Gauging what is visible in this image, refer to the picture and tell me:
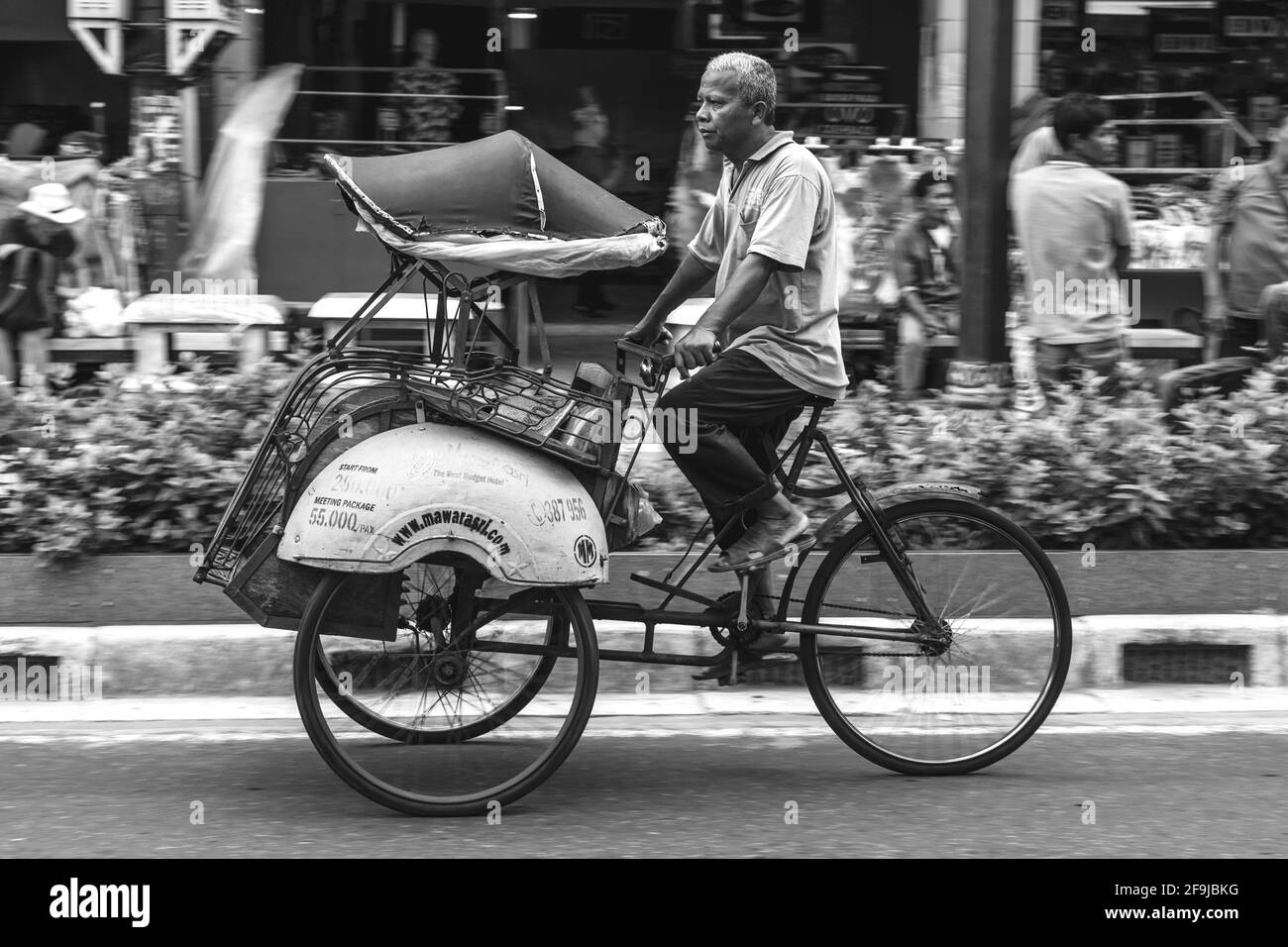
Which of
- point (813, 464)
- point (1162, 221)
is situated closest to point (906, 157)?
point (1162, 221)

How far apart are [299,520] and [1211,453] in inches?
142

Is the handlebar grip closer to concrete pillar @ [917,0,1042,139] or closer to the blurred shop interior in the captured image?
the blurred shop interior

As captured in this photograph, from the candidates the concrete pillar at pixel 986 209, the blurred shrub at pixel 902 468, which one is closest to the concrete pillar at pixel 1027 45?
the concrete pillar at pixel 986 209

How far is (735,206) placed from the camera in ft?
15.1

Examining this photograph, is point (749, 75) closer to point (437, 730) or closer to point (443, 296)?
point (443, 296)

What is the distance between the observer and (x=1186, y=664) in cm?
574

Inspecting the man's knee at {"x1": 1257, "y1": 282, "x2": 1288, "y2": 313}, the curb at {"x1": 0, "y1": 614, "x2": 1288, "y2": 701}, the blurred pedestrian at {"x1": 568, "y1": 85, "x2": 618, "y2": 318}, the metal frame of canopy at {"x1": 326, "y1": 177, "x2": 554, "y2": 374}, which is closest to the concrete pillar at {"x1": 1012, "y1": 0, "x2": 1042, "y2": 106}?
the blurred pedestrian at {"x1": 568, "y1": 85, "x2": 618, "y2": 318}

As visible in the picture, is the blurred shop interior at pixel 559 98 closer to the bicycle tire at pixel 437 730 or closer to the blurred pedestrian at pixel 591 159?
the blurred pedestrian at pixel 591 159

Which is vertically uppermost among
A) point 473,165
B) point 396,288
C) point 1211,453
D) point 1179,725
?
point 473,165

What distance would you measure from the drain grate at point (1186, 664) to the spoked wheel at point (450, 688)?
2.24 meters

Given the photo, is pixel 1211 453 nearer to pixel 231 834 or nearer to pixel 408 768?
pixel 408 768

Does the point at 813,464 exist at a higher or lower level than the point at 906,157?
lower

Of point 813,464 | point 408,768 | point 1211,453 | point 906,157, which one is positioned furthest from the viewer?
point 906,157

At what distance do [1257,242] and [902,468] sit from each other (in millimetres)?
3279
